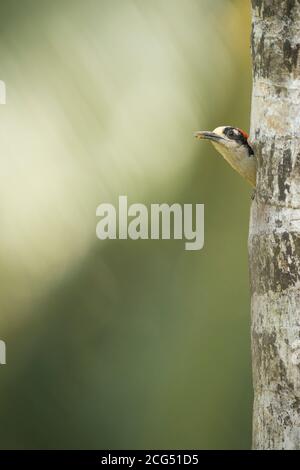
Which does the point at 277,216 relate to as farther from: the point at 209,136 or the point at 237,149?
the point at 209,136

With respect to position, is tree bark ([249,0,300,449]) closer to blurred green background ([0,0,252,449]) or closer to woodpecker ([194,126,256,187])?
woodpecker ([194,126,256,187])

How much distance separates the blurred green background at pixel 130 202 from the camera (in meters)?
7.04

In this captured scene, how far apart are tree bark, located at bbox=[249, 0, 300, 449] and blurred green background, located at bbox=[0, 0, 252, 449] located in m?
2.84

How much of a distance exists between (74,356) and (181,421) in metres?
1.11

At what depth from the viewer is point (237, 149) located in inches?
187

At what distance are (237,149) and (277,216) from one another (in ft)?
2.46

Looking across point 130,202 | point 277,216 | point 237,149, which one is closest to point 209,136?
point 237,149

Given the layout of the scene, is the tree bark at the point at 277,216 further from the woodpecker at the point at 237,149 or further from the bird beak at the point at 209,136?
the bird beak at the point at 209,136

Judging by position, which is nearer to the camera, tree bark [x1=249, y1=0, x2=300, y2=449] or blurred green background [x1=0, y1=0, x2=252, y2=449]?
tree bark [x1=249, y1=0, x2=300, y2=449]

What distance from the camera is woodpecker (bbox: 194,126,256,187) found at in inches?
181

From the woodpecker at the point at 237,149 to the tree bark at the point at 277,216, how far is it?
1.05 feet

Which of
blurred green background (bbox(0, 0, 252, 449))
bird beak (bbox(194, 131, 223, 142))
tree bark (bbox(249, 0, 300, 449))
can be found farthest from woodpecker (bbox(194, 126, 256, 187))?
blurred green background (bbox(0, 0, 252, 449))

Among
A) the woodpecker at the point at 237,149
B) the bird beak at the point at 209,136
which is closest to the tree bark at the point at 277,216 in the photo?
the woodpecker at the point at 237,149

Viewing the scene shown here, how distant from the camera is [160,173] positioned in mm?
7043
